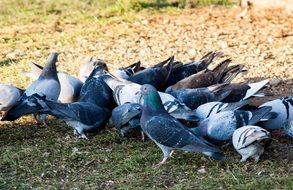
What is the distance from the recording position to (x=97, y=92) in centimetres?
611

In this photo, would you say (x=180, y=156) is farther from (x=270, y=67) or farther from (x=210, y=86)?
(x=270, y=67)

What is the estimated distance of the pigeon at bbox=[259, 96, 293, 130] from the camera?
560 centimetres

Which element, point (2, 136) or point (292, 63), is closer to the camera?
point (2, 136)

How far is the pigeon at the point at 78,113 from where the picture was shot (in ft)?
18.2

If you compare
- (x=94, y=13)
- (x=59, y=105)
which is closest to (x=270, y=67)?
(x=59, y=105)

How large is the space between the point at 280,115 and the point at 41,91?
2.19 metres

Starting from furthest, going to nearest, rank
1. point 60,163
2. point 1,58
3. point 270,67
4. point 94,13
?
point 94,13 → point 1,58 → point 270,67 → point 60,163

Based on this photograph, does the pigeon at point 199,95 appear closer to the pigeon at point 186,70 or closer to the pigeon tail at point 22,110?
the pigeon at point 186,70

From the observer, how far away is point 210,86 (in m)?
6.07

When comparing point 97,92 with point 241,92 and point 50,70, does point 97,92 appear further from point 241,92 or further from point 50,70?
point 241,92

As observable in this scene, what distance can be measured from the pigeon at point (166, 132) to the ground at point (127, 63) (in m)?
0.17

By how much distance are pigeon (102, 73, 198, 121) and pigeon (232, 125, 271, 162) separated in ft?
2.00

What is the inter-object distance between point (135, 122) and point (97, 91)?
2.41 ft

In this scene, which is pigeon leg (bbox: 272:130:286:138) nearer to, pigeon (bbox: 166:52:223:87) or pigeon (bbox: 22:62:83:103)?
pigeon (bbox: 166:52:223:87)
